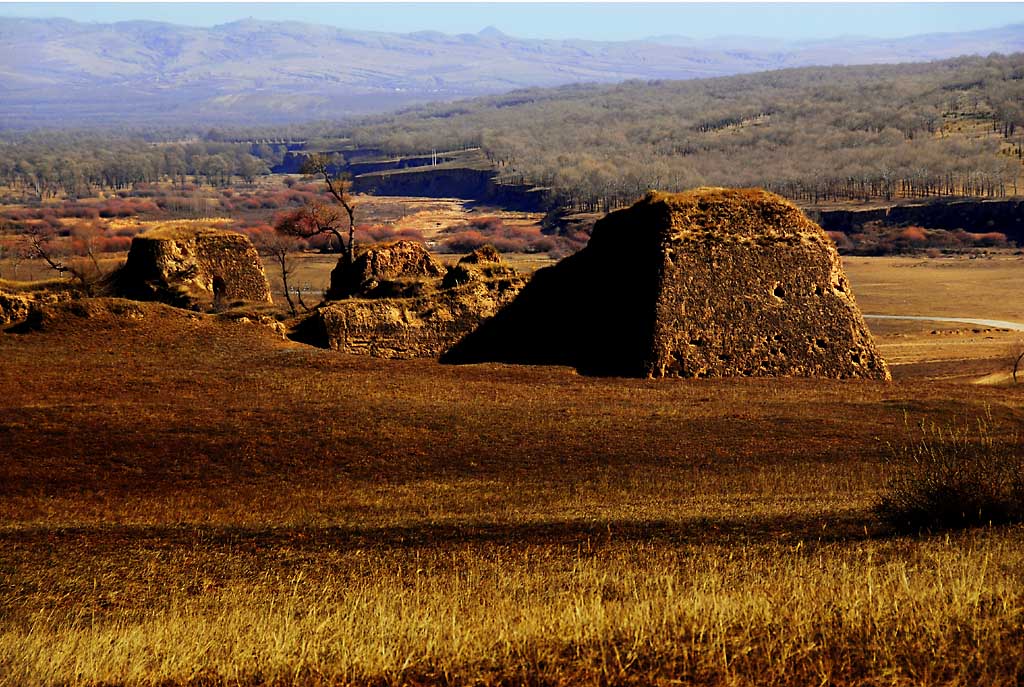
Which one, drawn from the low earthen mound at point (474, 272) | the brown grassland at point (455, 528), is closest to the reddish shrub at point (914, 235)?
the low earthen mound at point (474, 272)

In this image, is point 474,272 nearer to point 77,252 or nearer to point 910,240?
point 77,252

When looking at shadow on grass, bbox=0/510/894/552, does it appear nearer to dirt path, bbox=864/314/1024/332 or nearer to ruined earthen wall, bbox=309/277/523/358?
ruined earthen wall, bbox=309/277/523/358

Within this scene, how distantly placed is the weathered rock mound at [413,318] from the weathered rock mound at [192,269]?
9.37 meters

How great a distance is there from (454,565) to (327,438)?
747 cm

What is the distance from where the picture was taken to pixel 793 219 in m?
28.6

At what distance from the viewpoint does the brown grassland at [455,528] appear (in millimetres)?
8297

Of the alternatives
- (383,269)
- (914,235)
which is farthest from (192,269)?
(914,235)

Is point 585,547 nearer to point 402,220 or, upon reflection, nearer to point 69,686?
point 69,686

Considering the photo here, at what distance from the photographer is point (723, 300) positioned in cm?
2744

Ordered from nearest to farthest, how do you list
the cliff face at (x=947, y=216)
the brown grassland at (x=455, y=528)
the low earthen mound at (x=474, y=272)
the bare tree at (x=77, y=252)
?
the brown grassland at (x=455, y=528) < the low earthen mound at (x=474, y=272) < the bare tree at (x=77, y=252) < the cliff face at (x=947, y=216)

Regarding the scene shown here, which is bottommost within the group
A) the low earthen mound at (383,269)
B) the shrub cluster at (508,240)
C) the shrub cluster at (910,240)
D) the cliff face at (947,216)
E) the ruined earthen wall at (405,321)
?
the shrub cluster at (508,240)

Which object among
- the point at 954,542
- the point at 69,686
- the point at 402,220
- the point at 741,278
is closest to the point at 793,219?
the point at 741,278

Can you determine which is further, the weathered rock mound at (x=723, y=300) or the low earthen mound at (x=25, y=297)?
the low earthen mound at (x=25, y=297)

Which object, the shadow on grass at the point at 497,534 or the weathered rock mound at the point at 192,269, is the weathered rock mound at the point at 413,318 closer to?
the weathered rock mound at the point at 192,269
